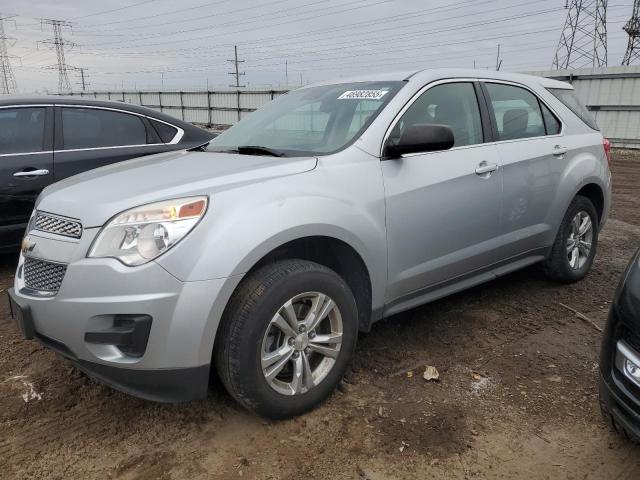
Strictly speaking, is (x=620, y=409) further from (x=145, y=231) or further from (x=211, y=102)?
(x=211, y=102)

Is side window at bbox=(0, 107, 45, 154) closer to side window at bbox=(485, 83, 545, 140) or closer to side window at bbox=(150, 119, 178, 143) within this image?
side window at bbox=(150, 119, 178, 143)

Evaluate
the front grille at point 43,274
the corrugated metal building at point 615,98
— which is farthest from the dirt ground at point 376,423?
the corrugated metal building at point 615,98

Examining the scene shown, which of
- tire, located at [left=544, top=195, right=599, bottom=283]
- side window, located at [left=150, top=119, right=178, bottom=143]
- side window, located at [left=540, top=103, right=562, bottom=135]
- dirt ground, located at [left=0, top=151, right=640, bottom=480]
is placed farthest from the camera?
side window, located at [left=150, top=119, right=178, bottom=143]

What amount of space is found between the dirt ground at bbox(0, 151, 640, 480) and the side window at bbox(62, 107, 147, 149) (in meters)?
2.02

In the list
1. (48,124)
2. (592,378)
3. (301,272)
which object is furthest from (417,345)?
(48,124)

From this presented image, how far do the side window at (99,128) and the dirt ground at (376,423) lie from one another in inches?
79.5

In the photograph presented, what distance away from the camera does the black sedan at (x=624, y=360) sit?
1.99m

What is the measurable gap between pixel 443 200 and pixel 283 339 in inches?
50.2

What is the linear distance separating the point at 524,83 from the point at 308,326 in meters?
2.71

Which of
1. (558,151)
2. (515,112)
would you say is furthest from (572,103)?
(515,112)

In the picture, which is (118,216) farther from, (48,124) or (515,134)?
(48,124)

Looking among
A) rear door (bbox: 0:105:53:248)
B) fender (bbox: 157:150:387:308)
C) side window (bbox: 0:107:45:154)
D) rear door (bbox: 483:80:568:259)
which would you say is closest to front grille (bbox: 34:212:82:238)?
fender (bbox: 157:150:387:308)

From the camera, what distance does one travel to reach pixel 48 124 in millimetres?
4734

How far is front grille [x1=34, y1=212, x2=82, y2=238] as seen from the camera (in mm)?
2303
